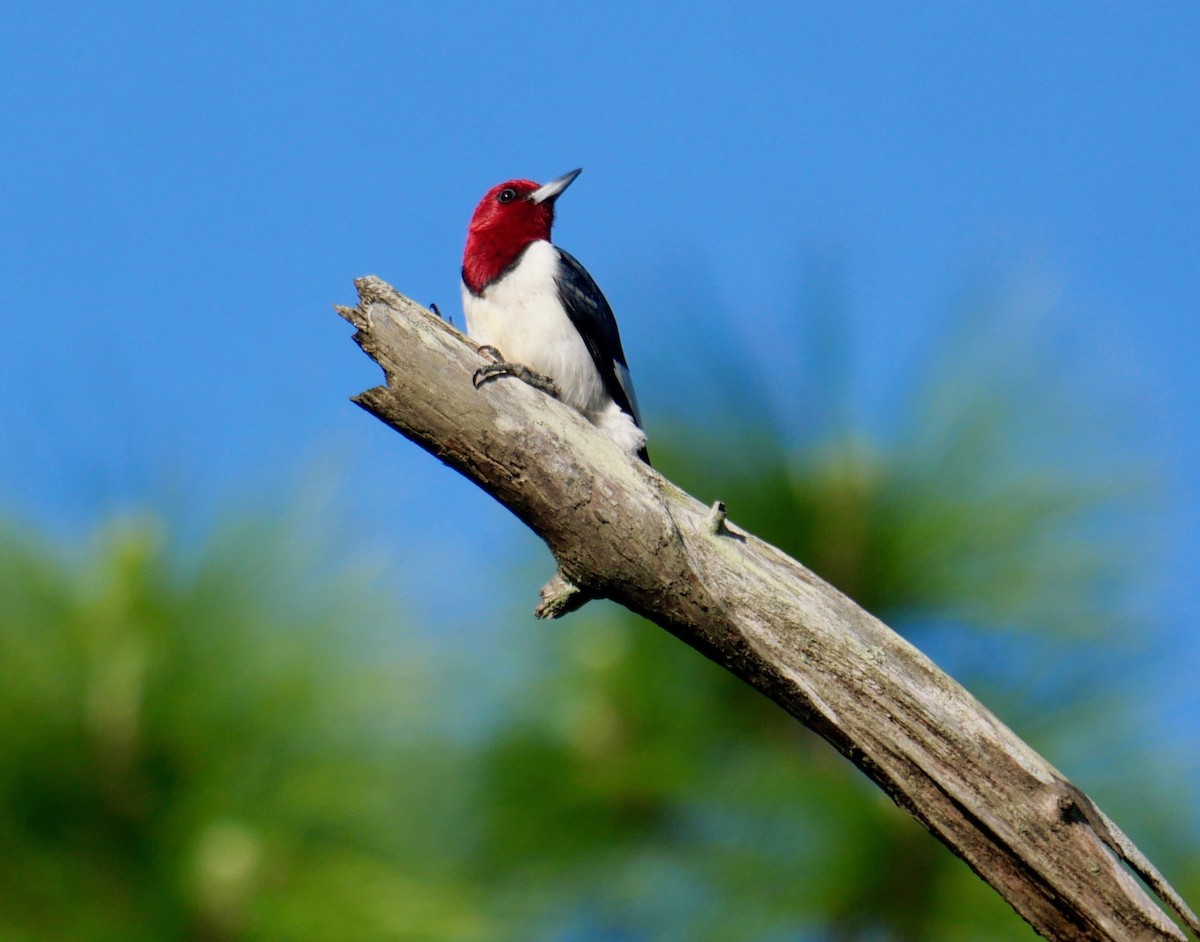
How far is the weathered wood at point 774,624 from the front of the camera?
7.77 feet

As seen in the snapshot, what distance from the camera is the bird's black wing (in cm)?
376

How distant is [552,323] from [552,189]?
2.75 feet

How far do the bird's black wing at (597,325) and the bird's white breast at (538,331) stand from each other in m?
0.03

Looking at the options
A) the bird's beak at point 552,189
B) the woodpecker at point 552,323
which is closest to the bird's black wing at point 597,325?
the woodpecker at point 552,323

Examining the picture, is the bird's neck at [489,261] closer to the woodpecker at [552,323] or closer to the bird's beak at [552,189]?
the woodpecker at [552,323]

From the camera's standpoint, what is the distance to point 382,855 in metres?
3.97

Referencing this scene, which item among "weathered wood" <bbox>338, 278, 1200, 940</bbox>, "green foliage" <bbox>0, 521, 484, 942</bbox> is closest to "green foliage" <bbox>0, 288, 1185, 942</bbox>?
"green foliage" <bbox>0, 521, 484, 942</bbox>

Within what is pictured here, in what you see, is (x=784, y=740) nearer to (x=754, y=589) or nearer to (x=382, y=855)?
(x=382, y=855)

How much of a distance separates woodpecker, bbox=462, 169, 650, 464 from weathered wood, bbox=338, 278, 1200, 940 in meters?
0.95

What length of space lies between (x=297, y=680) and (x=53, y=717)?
667mm

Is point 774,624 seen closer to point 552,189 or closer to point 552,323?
point 552,323

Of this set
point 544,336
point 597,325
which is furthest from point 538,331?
point 597,325

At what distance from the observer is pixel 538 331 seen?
12.0ft

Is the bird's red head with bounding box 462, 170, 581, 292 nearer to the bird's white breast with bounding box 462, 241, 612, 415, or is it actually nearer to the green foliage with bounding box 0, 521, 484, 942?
the bird's white breast with bounding box 462, 241, 612, 415
